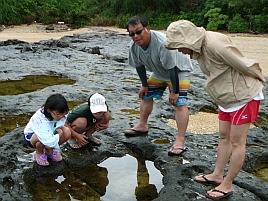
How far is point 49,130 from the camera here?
3529 millimetres

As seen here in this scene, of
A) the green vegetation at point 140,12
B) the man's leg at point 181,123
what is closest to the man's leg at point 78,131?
the man's leg at point 181,123

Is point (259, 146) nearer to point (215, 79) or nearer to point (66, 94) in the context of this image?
point (215, 79)

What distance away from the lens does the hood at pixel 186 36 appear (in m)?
2.99

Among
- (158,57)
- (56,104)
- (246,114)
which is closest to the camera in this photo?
(246,114)

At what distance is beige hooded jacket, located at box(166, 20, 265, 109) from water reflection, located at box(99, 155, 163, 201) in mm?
1076

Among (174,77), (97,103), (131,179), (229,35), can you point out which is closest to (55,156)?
(97,103)

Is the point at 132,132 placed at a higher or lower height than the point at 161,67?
lower

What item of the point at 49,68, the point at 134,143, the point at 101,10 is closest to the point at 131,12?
the point at 101,10

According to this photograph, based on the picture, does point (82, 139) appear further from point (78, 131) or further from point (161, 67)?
point (161, 67)

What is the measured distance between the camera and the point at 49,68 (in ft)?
29.2

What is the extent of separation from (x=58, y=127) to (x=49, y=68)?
214 inches

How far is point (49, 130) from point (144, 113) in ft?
4.40

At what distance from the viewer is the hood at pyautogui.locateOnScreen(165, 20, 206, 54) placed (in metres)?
2.99

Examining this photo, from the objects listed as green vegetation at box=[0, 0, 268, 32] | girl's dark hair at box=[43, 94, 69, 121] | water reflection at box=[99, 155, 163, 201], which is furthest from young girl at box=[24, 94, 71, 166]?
green vegetation at box=[0, 0, 268, 32]
